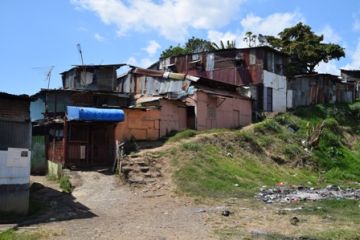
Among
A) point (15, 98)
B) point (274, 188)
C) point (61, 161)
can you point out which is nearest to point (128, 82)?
point (61, 161)

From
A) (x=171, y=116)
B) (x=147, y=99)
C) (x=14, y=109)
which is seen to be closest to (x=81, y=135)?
(x=171, y=116)

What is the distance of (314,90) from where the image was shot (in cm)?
4441

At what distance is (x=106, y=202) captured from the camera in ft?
64.0

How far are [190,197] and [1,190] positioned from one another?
7.69m

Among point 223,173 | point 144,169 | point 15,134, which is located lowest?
point 223,173

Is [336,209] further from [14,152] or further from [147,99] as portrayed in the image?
[147,99]

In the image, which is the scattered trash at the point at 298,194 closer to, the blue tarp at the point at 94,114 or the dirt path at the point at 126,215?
the dirt path at the point at 126,215

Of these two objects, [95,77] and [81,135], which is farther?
[95,77]

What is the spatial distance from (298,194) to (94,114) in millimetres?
11205

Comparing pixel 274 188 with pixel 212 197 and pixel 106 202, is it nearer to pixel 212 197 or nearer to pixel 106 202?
pixel 212 197

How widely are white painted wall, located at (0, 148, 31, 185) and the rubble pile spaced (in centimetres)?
926

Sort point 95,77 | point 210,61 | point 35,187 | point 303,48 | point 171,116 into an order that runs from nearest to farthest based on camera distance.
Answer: point 35,187 < point 171,116 < point 95,77 < point 210,61 < point 303,48

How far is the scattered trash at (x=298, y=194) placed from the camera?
19438mm

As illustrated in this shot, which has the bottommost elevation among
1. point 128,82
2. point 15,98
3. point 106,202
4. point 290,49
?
point 106,202
